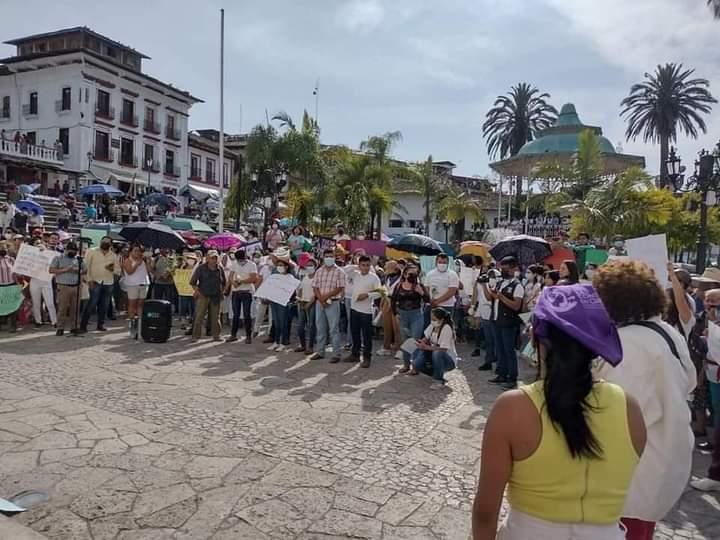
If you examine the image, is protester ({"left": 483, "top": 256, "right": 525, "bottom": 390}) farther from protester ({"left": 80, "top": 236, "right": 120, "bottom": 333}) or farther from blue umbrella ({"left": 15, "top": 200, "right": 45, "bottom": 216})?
blue umbrella ({"left": 15, "top": 200, "right": 45, "bottom": 216})

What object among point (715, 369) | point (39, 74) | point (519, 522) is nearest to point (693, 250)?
point (715, 369)

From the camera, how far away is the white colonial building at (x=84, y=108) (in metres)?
38.8

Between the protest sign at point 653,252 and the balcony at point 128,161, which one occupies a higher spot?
the balcony at point 128,161

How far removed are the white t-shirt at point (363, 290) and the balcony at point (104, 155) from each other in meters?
36.9

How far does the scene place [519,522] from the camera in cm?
182

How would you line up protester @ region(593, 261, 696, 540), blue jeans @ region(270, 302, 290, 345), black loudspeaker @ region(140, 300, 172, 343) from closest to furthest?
protester @ region(593, 261, 696, 540)
black loudspeaker @ region(140, 300, 172, 343)
blue jeans @ region(270, 302, 290, 345)

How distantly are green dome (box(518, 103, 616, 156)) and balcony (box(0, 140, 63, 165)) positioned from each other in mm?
28415

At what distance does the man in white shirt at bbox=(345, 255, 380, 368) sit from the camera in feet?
29.8

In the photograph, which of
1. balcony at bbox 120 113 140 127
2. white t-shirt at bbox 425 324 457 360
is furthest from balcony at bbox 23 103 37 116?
white t-shirt at bbox 425 324 457 360

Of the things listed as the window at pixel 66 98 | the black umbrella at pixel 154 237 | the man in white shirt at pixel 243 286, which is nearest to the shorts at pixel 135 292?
the black umbrella at pixel 154 237

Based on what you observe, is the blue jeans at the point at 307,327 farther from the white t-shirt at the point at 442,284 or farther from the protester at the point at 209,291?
the white t-shirt at the point at 442,284

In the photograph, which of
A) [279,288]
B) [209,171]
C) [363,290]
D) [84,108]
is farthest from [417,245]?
[209,171]

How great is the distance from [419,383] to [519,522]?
6.31 meters

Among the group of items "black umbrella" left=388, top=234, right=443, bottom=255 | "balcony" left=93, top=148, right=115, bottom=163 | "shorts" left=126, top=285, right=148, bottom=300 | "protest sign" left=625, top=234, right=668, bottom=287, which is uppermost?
"balcony" left=93, top=148, right=115, bottom=163
